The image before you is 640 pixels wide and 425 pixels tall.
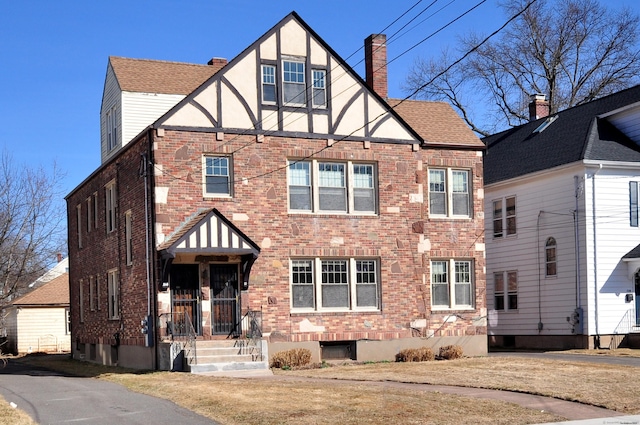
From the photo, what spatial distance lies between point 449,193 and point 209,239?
8668 mm

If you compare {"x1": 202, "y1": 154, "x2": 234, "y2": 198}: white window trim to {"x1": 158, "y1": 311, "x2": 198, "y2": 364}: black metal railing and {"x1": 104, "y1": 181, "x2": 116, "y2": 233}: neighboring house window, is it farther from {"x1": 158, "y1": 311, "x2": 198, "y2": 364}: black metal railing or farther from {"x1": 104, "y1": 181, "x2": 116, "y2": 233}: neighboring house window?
{"x1": 104, "y1": 181, "x2": 116, "y2": 233}: neighboring house window

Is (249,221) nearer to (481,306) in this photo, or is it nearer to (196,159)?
(196,159)

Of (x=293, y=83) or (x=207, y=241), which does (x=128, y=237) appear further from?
(x=293, y=83)

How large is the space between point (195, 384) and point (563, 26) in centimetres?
3665

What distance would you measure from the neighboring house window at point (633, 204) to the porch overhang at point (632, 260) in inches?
37.3

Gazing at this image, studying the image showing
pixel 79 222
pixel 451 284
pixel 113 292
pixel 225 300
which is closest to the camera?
pixel 225 300

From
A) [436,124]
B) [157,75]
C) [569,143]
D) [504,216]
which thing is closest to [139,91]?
[157,75]

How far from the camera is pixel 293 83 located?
26.9 meters

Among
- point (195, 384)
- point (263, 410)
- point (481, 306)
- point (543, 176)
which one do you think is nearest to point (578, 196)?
point (543, 176)

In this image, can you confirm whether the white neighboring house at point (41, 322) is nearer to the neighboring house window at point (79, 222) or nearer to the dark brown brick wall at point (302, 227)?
the neighboring house window at point (79, 222)

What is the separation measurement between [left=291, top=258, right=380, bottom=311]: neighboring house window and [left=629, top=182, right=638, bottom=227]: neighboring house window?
10957mm

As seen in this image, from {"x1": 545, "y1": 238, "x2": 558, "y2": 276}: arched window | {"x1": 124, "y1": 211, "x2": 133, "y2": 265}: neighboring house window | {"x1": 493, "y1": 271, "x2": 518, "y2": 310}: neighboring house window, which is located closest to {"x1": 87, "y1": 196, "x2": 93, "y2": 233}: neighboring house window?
{"x1": 124, "y1": 211, "x2": 133, "y2": 265}: neighboring house window

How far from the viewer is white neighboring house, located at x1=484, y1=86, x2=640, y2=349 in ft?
104

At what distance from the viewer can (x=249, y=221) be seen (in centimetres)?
2597
